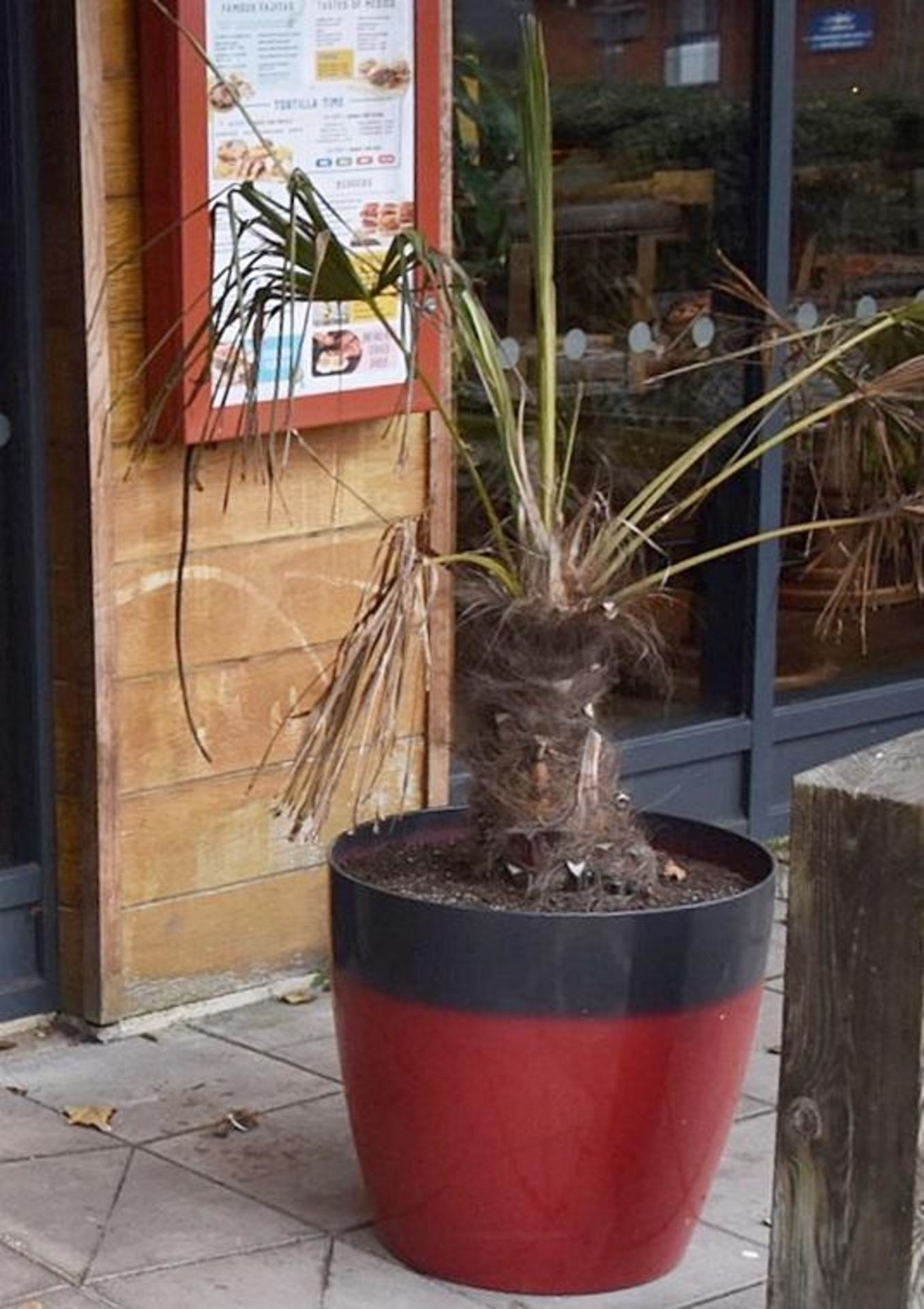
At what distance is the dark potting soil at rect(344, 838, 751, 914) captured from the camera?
162 inches

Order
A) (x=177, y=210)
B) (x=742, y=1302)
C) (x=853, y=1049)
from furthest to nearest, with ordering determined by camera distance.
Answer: (x=177, y=210)
(x=742, y=1302)
(x=853, y=1049)

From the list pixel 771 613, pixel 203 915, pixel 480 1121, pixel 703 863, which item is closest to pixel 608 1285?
pixel 480 1121

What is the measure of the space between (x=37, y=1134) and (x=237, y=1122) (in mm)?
368

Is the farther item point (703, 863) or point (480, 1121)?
point (703, 863)

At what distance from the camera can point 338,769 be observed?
12.9 ft

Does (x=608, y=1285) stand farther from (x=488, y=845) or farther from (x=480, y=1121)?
(x=488, y=845)

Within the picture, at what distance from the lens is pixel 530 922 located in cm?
396

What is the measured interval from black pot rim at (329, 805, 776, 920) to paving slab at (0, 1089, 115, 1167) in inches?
33.7

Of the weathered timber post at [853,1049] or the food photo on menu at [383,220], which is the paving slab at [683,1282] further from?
the food photo on menu at [383,220]

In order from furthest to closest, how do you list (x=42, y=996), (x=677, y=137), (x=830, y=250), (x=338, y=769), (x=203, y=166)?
(x=830, y=250)
(x=677, y=137)
(x=42, y=996)
(x=203, y=166)
(x=338, y=769)

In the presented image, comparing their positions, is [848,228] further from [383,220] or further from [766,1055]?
[766,1055]

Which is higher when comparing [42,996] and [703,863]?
[703,863]

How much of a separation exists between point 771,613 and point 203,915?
1908 millimetres

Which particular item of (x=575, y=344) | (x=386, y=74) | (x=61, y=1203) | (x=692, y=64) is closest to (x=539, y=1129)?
(x=61, y=1203)
